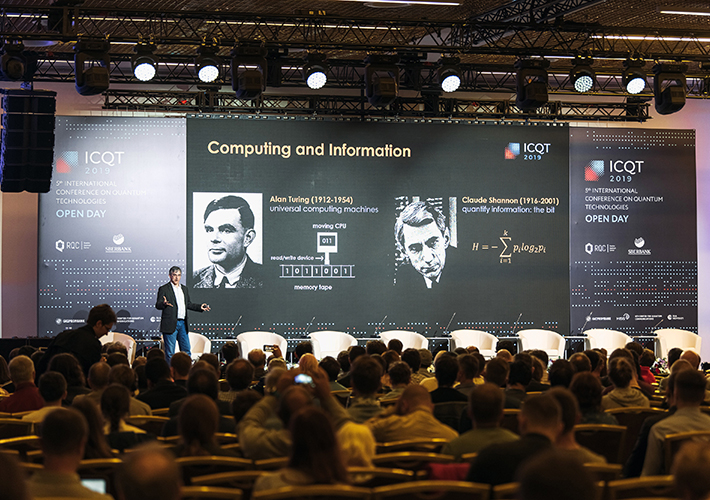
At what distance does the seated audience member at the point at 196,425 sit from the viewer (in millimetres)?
3453

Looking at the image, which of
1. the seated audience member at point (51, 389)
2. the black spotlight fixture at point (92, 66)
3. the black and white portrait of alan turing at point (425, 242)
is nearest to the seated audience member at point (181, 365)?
the seated audience member at point (51, 389)

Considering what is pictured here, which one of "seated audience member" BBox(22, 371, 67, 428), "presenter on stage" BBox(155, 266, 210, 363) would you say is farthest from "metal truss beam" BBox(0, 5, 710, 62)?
"seated audience member" BBox(22, 371, 67, 428)

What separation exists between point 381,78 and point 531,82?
6.93 ft

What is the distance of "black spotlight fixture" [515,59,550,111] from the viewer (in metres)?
10.8

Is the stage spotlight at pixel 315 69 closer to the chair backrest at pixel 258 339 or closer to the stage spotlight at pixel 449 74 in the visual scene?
the stage spotlight at pixel 449 74

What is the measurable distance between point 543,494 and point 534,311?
39.3 feet

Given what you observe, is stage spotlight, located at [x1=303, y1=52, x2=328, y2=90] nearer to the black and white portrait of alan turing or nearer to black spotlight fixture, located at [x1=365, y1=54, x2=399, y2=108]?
black spotlight fixture, located at [x1=365, y1=54, x2=399, y2=108]

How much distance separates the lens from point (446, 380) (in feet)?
18.5

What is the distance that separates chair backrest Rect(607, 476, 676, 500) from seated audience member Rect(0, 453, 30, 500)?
209 cm

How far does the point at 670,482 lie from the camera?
9.98 feet

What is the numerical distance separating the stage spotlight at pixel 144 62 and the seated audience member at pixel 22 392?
5.59 m

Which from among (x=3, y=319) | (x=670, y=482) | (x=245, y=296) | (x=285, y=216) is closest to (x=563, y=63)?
(x=285, y=216)

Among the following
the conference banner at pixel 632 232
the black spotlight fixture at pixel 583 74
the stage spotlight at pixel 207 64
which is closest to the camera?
the stage spotlight at pixel 207 64

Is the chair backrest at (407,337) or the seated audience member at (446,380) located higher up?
the seated audience member at (446,380)
